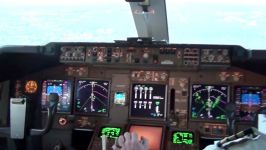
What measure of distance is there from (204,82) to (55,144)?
1.40m

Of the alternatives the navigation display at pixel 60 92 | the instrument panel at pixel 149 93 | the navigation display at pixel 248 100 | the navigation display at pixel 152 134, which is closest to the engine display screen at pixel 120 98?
the instrument panel at pixel 149 93

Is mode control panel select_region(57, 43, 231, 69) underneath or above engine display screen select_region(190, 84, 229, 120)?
above

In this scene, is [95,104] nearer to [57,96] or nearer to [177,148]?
[57,96]

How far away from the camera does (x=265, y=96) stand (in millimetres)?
3764

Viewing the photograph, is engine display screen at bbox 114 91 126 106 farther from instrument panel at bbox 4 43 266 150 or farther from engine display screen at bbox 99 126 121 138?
engine display screen at bbox 99 126 121 138

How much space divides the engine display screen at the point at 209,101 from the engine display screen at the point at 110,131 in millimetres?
650

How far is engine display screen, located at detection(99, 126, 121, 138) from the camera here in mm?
3895

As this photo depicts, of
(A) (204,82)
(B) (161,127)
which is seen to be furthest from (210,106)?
(B) (161,127)

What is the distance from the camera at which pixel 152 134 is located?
3.87 m

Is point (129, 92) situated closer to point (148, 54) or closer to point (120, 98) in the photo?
point (120, 98)

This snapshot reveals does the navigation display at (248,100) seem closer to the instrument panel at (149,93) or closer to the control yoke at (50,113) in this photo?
the instrument panel at (149,93)

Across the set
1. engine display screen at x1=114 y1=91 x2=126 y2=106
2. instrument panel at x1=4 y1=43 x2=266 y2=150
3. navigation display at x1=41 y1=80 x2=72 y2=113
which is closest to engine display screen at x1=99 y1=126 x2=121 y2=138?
instrument panel at x1=4 y1=43 x2=266 y2=150

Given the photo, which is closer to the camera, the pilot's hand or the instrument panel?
the pilot's hand

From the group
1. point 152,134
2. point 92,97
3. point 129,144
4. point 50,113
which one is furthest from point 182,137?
point 129,144
